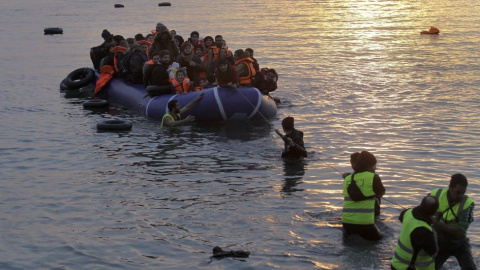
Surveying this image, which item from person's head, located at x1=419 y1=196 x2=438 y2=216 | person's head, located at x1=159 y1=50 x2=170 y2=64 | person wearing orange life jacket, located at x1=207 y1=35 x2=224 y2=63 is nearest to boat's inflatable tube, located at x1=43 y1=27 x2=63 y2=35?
person wearing orange life jacket, located at x1=207 y1=35 x2=224 y2=63

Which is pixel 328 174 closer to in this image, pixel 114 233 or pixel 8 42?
pixel 114 233

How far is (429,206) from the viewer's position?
8.51m

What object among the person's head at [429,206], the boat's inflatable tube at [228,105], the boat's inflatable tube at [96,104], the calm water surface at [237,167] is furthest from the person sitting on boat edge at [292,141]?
the boat's inflatable tube at [96,104]

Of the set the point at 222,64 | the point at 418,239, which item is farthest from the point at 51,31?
the point at 418,239

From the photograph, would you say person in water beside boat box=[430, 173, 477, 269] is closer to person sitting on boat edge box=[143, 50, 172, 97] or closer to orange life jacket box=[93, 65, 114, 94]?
person sitting on boat edge box=[143, 50, 172, 97]

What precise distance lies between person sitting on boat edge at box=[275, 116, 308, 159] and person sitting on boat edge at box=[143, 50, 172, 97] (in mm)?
6241

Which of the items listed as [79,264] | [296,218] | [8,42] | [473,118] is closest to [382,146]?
[473,118]

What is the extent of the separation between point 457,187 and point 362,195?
6.03 feet

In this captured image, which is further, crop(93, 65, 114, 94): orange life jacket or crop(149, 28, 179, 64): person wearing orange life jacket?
crop(93, 65, 114, 94): orange life jacket

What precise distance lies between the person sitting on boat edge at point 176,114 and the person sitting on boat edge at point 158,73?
4.78 feet

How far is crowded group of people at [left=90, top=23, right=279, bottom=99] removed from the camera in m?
21.2

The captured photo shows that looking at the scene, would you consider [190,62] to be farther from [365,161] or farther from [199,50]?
[365,161]

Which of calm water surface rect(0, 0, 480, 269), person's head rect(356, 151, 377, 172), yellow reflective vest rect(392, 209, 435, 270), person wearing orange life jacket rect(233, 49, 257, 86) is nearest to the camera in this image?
yellow reflective vest rect(392, 209, 435, 270)

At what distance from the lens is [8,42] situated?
148 ft
